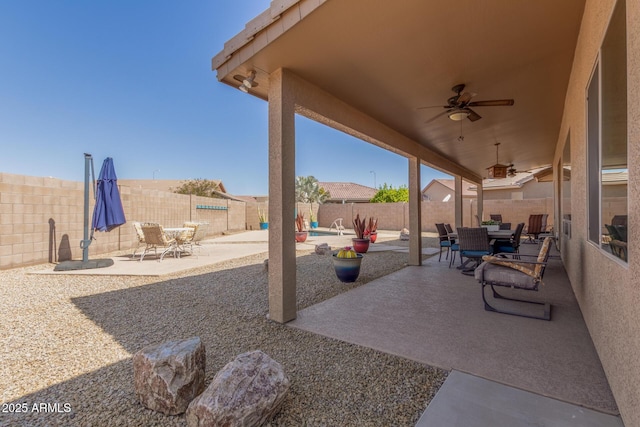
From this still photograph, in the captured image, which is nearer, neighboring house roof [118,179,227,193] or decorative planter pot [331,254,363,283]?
decorative planter pot [331,254,363,283]

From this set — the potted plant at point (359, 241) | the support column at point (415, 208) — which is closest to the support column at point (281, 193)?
the support column at point (415, 208)

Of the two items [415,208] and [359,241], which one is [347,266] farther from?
[359,241]

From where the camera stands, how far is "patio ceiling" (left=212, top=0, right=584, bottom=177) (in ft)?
7.64

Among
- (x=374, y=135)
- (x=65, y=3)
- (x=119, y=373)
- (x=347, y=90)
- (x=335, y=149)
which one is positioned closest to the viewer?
(x=119, y=373)

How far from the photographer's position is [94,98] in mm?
14094

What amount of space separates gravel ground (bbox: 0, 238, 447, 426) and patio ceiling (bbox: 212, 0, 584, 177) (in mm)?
2725

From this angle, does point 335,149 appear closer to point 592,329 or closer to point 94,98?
point 94,98

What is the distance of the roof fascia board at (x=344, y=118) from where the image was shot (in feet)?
11.0

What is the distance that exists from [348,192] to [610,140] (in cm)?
3430

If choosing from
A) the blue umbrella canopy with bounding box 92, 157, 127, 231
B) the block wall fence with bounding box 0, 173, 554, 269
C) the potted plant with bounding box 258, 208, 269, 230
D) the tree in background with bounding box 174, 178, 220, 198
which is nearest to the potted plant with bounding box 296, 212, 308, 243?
the block wall fence with bounding box 0, 173, 554, 269

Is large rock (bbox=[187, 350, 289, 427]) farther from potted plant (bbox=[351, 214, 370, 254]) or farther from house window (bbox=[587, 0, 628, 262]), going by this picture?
potted plant (bbox=[351, 214, 370, 254])

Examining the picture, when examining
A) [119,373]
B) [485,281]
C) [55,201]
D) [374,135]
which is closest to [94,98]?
[55,201]

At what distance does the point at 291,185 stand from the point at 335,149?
29576 millimetres

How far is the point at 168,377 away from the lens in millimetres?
1702
